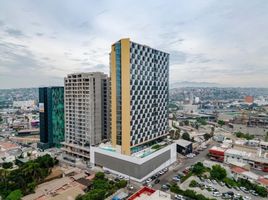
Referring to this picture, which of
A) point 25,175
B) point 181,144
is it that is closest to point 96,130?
point 25,175

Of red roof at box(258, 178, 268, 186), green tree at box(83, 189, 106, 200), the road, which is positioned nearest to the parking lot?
the road

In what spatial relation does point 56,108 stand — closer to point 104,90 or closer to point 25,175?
point 104,90

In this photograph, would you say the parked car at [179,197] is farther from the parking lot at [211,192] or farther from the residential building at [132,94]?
the residential building at [132,94]

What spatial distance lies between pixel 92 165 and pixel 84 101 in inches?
470

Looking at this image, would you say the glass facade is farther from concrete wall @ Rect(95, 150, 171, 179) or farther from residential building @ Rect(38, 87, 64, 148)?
residential building @ Rect(38, 87, 64, 148)

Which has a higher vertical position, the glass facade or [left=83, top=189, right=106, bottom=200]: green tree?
the glass facade

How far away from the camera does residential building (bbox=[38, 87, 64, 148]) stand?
5144 centimetres

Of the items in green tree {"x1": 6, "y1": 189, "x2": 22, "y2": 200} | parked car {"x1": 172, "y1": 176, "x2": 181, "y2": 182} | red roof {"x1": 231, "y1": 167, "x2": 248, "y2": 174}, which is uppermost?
green tree {"x1": 6, "y1": 189, "x2": 22, "y2": 200}

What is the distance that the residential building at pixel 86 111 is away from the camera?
41906mm

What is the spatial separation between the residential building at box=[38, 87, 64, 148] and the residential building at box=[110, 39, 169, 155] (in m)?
20.9

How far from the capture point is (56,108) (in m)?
51.8

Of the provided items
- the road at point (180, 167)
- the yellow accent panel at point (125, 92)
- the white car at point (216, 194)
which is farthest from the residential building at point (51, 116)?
the white car at point (216, 194)

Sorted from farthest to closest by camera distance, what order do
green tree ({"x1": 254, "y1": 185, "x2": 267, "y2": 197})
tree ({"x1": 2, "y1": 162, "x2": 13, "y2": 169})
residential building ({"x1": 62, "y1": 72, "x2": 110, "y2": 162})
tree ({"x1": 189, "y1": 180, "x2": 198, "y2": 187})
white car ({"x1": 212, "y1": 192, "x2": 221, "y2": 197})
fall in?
residential building ({"x1": 62, "y1": 72, "x2": 110, "y2": 162}), tree ({"x1": 2, "y1": 162, "x2": 13, "y2": 169}), tree ({"x1": 189, "y1": 180, "x2": 198, "y2": 187}), green tree ({"x1": 254, "y1": 185, "x2": 267, "y2": 197}), white car ({"x1": 212, "y1": 192, "x2": 221, "y2": 197})

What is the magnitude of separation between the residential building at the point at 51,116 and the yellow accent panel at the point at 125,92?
22.6m
